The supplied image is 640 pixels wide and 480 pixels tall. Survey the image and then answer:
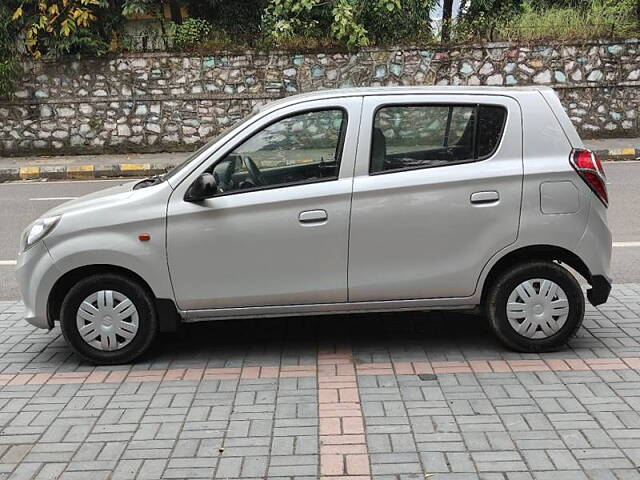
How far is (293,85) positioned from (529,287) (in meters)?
12.8

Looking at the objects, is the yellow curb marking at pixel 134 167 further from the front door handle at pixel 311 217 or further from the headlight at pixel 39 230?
the front door handle at pixel 311 217

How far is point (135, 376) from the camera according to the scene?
15.0 feet

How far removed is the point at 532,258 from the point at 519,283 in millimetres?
203

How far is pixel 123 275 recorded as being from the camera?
4.68m

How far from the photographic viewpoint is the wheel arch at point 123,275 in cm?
466

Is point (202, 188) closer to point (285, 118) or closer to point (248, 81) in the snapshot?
Result: point (285, 118)

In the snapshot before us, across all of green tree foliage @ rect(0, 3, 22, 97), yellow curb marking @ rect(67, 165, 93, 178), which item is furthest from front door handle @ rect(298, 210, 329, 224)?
green tree foliage @ rect(0, 3, 22, 97)

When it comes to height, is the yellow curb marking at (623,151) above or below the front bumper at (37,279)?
below

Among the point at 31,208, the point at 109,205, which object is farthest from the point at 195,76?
the point at 109,205

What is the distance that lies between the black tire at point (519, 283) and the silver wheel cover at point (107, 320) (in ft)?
7.71

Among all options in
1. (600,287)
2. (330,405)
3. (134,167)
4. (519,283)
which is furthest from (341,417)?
(134,167)

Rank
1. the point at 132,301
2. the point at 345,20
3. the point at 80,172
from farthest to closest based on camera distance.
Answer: the point at 345,20 < the point at 80,172 < the point at 132,301

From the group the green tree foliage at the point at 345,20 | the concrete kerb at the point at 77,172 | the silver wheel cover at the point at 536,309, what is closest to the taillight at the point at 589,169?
the silver wheel cover at the point at 536,309

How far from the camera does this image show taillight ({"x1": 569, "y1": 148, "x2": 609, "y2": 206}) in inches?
181
